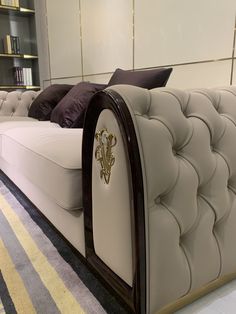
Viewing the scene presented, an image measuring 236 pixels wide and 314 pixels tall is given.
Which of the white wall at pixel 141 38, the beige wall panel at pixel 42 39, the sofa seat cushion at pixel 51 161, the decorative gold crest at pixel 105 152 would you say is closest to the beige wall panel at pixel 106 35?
the white wall at pixel 141 38

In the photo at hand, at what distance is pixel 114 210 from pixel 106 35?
200 cm

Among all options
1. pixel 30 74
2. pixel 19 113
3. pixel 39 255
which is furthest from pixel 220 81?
pixel 30 74

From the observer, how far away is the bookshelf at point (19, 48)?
333cm

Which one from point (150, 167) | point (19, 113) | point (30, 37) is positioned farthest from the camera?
point (30, 37)

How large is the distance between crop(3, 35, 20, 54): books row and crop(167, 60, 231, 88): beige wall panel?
96.9 inches

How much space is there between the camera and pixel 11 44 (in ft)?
10.9

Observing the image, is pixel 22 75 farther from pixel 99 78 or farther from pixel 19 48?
pixel 99 78

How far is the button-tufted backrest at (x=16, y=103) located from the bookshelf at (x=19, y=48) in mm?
991

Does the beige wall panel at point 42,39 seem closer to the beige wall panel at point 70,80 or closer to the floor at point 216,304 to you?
the beige wall panel at point 70,80

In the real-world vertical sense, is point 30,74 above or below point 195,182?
above

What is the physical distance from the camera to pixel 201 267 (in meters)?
0.67

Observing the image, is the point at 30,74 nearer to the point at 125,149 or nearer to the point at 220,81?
the point at 220,81

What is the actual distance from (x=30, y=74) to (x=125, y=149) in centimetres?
337

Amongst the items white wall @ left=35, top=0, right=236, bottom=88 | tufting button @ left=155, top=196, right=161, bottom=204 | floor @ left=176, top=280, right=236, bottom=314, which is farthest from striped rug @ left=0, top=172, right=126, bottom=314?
white wall @ left=35, top=0, right=236, bottom=88
